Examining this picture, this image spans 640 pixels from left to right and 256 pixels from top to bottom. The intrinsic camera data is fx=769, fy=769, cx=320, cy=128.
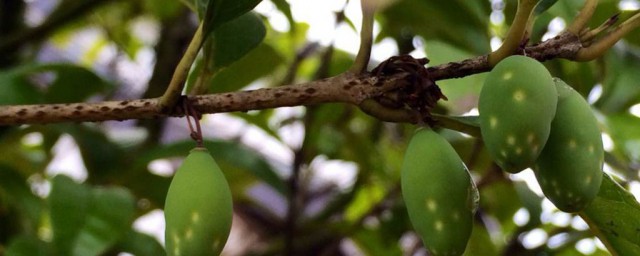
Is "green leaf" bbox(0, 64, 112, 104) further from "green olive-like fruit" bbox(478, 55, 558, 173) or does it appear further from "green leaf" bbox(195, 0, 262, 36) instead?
"green olive-like fruit" bbox(478, 55, 558, 173)

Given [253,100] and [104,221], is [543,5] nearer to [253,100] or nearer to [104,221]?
[253,100]

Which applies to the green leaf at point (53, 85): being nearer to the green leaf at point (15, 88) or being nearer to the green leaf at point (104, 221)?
the green leaf at point (15, 88)

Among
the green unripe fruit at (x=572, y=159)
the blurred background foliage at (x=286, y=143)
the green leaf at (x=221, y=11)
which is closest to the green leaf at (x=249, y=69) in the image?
the blurred background foliage at (x=286, y=143)

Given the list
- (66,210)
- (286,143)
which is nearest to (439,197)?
(66,210)

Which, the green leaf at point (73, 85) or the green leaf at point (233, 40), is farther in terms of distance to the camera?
the green leaf at point (73, 85)

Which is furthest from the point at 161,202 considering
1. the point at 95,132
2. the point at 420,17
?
the point at 420,17
